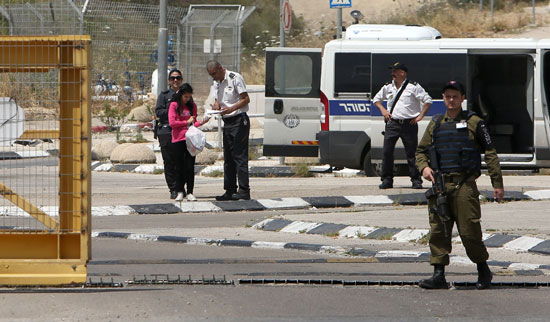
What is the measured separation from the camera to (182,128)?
47.3ft

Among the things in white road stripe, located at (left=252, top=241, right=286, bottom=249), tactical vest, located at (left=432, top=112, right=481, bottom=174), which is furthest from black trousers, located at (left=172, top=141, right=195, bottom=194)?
tactical vest, located at (left=432, top=112, right=481, bottom=174)

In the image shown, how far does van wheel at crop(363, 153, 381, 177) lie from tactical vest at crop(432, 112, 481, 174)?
9957mm

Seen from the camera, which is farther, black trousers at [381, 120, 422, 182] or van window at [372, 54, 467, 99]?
van window at [372, 54, 467, 99]

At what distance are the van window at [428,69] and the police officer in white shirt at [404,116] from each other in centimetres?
230

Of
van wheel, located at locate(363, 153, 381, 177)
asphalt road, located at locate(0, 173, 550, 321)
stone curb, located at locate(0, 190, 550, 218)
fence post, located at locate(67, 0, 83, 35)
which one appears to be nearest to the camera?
asphalt road, located at locate(0, 173, 550, 321)

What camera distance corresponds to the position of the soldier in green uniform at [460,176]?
27.6 feet

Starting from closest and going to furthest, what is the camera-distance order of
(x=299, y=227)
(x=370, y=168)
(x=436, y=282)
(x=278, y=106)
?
(x=436, y=282)
(x=299, y=227)
(x=370, y=168)
(x=278, y=106)

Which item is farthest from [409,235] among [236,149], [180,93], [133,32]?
[133,32]

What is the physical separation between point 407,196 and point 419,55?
420 cm

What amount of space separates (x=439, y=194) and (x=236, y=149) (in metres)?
6.12

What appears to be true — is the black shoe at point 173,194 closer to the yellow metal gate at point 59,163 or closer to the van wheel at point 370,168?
the van wheel at point 370,168

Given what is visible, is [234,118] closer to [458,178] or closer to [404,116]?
[404,116]

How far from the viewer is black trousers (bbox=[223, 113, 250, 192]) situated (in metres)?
14.3

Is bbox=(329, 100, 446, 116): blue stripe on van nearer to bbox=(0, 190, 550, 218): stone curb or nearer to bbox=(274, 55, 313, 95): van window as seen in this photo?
bbox=(274, 55, 313, 95): van window
